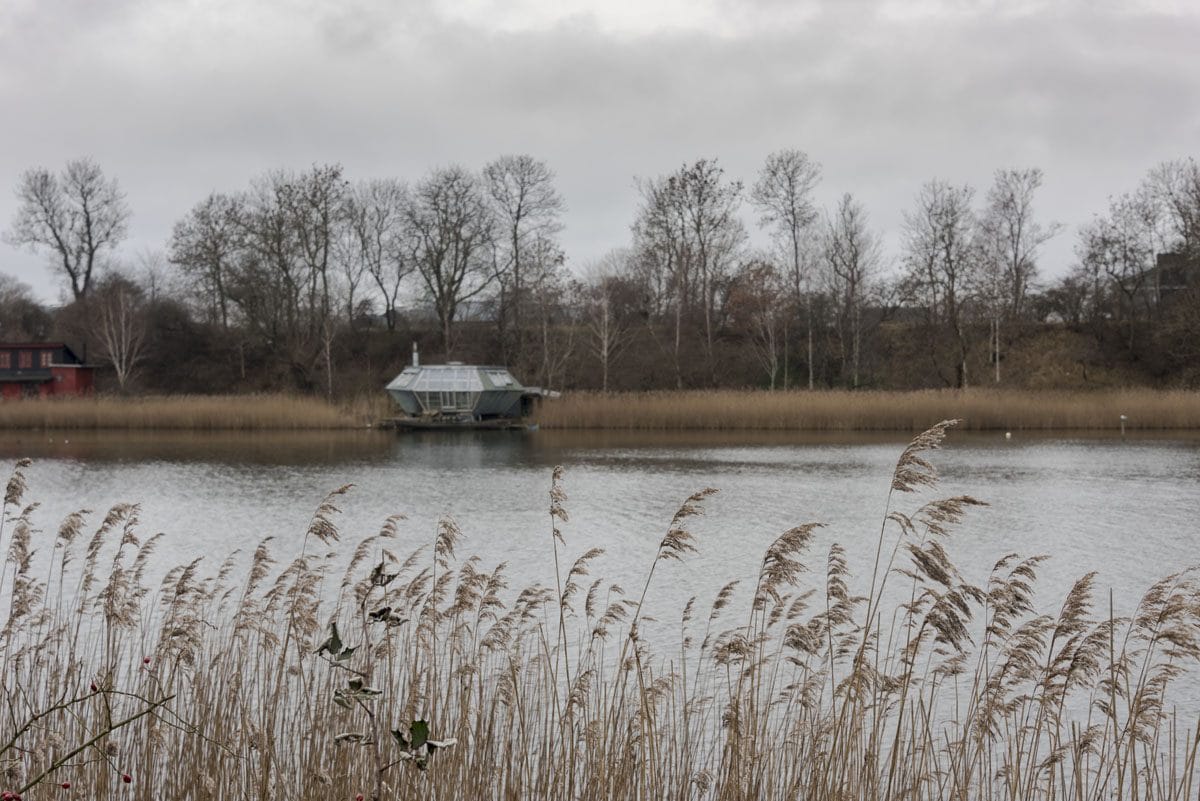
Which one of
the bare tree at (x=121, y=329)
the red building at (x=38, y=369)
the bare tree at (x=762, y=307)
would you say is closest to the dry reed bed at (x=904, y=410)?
the bare tree at (x=762, y=307)

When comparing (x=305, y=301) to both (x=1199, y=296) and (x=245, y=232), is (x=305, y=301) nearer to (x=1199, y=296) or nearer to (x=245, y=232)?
(x=245, y=232)

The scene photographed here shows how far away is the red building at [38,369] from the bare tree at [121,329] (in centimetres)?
187

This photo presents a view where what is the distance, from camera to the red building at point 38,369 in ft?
180

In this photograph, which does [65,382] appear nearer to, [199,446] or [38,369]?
[38,369]

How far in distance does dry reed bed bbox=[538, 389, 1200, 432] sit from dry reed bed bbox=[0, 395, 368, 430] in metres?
11.5

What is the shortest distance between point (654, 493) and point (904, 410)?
18398 millimetres

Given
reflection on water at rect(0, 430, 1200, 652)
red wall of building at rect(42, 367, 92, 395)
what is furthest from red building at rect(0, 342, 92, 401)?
reflection on water at rect(0, 430, 1200, 652)

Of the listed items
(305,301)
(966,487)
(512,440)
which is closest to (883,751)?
(966,487)

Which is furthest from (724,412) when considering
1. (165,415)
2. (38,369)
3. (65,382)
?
(38,369)

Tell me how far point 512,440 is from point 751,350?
57.9 ft

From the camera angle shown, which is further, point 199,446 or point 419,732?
point 199,446

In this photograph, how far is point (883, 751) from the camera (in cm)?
787

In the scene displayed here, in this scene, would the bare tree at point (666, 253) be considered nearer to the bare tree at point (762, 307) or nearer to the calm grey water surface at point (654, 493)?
the bare tree at point (762, 307)

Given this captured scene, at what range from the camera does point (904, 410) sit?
38906 mm
